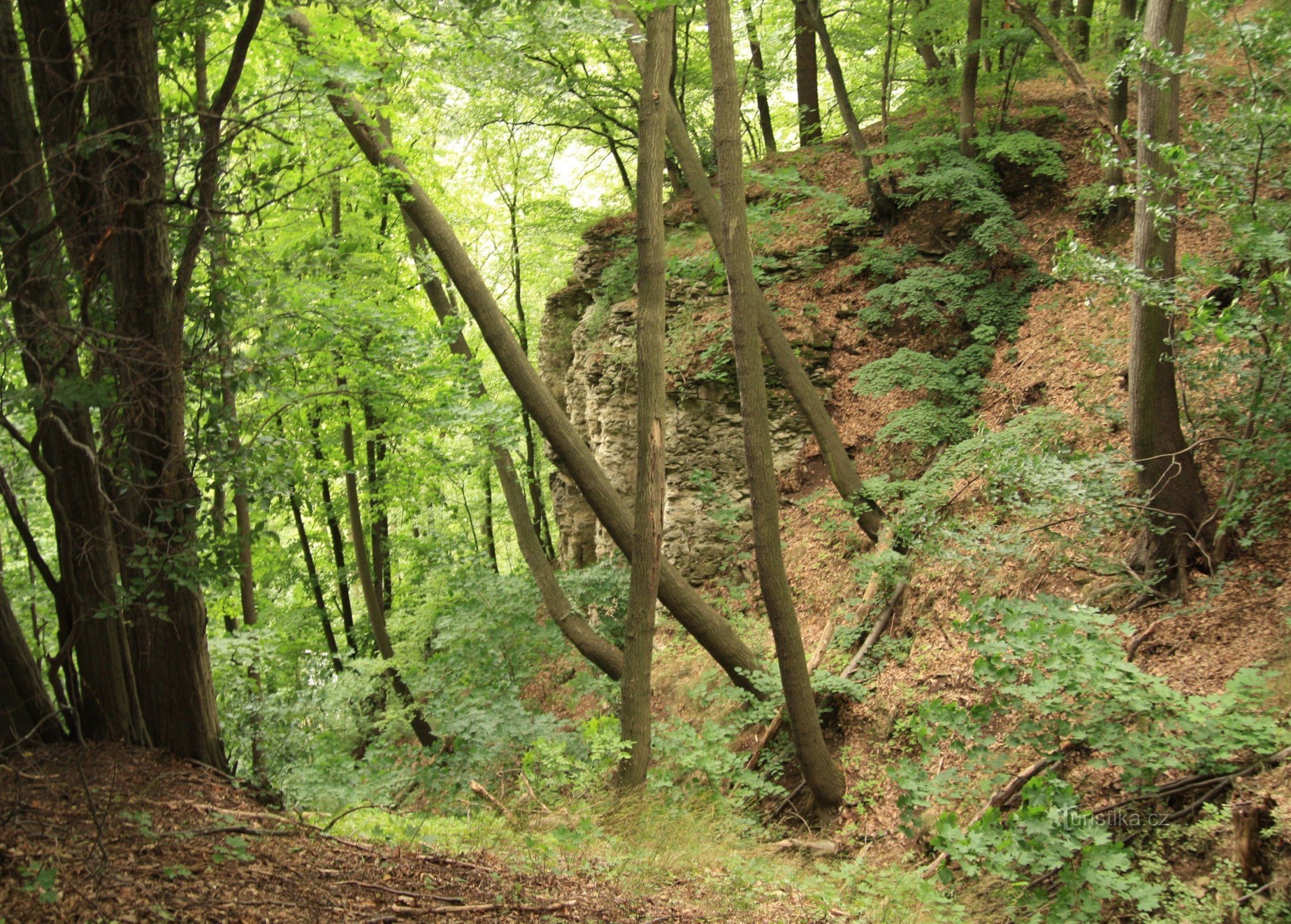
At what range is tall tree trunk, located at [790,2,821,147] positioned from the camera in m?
15.9

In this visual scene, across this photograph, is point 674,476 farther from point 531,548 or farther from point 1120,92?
point 1120,92

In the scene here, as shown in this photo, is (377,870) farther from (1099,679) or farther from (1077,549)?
(1077,549)

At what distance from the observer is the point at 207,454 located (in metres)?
→ 4.59

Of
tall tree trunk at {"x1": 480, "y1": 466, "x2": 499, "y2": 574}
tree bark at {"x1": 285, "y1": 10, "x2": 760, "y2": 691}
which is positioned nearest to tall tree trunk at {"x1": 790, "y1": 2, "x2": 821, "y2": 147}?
tree bark at {"x1": 285, "y1": 10, "x2": 760, "y2": 691}

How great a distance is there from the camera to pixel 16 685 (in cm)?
430

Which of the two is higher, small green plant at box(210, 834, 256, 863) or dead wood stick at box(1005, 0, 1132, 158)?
dead wood stick at box(1005, 0, 1132, 158)

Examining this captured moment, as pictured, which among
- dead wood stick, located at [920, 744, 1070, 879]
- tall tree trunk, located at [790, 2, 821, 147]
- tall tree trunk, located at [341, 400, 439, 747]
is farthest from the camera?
tall tree trunk, located at [790, 2, 821, 147]

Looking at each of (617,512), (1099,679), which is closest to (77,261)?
(617,512)

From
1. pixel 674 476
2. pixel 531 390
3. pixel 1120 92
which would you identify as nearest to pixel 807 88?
pixel 1120 92

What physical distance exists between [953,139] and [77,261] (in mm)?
11874

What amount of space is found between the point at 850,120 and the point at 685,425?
16.6 feet

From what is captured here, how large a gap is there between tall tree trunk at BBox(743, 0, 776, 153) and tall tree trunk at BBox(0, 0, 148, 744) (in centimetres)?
1257

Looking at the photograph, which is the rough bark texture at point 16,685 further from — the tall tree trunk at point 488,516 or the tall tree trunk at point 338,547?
the tall tree trunk at point 488,516

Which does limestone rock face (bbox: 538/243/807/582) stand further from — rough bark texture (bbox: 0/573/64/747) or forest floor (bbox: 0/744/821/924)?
rough bark texture (bbox: 0/573/64/747)
